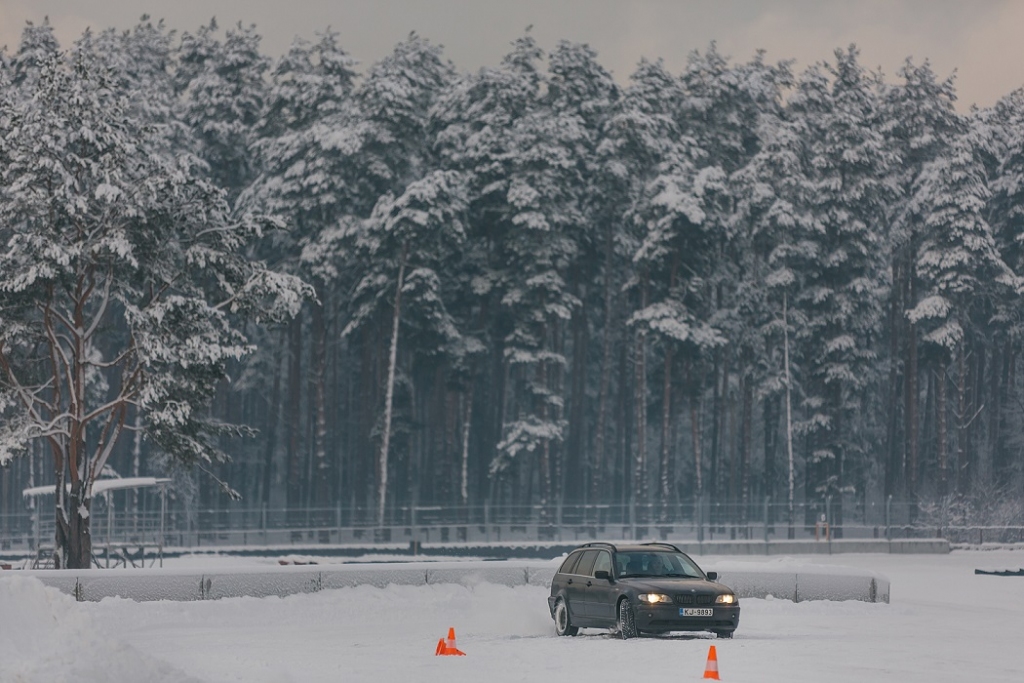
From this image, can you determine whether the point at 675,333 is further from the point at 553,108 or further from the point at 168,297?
the point at 168,297

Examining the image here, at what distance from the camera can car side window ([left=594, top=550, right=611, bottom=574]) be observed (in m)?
22.1

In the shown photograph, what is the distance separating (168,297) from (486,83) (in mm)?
33013

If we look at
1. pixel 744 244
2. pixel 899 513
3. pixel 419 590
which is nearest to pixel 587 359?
pixel 744 244

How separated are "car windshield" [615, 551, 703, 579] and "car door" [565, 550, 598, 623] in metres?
0.51

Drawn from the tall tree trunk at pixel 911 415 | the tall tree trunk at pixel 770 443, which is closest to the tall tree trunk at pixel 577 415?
the tall tree trunk at pixel 770 443

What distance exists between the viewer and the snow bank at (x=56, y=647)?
50.0 ft

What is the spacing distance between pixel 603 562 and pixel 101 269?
19.5 meters

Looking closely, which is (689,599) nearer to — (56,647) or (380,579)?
(56,647)

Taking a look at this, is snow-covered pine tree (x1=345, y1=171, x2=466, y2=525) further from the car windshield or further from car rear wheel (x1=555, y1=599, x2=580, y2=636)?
the car windshield

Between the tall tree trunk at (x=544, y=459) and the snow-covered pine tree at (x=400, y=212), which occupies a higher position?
the snow-covered pine tree at (x=400, y=212)

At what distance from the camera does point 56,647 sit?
1622 centimetres

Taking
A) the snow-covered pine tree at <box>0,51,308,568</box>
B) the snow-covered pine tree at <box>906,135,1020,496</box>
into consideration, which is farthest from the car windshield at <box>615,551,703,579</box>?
the snow-covered pine tree at <box>906,135,1020,496</box>

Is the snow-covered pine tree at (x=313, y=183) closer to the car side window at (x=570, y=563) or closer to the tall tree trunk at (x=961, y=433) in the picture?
the tall tree trunk at (x=961, y=433)

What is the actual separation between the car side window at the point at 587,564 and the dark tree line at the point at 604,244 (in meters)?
35.3
